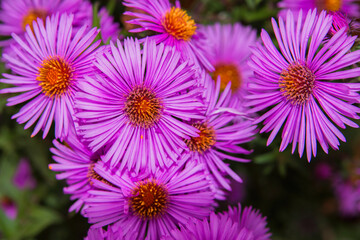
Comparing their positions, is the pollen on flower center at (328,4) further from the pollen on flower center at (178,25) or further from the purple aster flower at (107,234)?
the purple aster flower at (107,234)

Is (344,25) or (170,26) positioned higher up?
(344,25)

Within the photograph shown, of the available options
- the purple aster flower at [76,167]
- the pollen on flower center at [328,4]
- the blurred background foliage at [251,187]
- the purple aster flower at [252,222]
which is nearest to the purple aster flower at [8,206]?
the blurred background foliage at [251,187]

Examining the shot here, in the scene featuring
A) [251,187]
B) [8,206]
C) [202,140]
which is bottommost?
[8,206]

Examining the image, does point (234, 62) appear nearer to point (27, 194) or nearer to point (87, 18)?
point (87, 18)

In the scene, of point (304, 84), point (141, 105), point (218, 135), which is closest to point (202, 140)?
point (218, 135)

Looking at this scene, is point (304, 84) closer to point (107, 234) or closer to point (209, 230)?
point (209, 230)

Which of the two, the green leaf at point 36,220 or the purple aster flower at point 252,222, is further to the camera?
the green leaf at point 36,220

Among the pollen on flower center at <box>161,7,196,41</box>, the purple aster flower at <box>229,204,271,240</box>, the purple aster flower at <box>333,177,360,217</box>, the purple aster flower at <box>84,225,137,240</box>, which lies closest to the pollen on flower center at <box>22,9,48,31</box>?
the pollen on flower center at <box>161,7,196,41</box>

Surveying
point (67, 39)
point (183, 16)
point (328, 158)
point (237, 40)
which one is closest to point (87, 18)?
point (67, 39)
